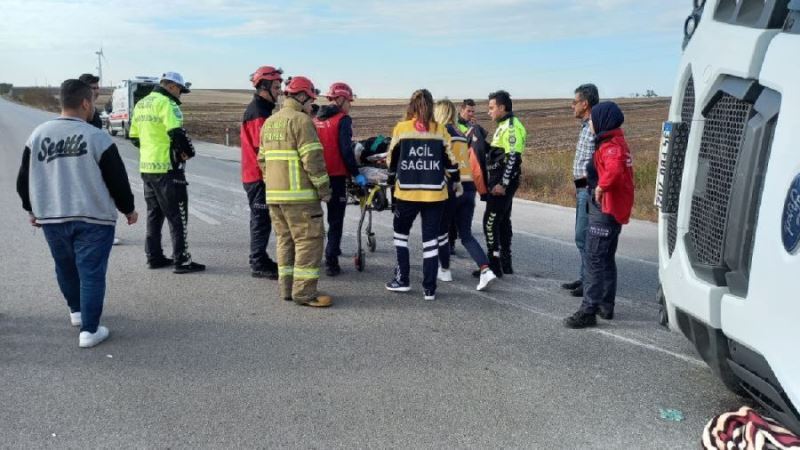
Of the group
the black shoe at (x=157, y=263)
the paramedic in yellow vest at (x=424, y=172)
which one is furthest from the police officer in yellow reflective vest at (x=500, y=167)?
the black shoe at (x=157, y=263)

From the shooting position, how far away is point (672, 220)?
3729 mm

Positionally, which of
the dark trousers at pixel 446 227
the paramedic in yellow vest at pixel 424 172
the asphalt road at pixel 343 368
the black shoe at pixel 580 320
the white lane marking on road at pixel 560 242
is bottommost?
the asphalt road at pixel 343 368

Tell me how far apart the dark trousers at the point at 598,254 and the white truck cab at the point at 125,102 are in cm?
2610

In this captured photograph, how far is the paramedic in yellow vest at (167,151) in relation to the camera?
6797 mm

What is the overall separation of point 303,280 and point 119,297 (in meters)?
1.76

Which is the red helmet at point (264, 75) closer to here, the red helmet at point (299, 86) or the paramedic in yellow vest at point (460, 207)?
the red helmet at point (299, 86)

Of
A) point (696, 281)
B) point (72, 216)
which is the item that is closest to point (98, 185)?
point (72, 216)

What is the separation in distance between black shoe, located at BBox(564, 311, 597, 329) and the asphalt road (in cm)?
10

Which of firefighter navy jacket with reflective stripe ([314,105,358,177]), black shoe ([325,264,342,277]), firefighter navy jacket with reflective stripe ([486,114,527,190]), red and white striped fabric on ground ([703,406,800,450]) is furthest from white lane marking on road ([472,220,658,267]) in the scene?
red and white striped fabric on ground ([703,406,800,450])

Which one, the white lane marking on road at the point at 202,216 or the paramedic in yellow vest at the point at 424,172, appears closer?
the paramedic in yellow vest at the point at 424,172

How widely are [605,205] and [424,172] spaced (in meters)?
1.66

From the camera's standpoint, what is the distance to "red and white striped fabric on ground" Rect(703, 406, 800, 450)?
9.62 ft

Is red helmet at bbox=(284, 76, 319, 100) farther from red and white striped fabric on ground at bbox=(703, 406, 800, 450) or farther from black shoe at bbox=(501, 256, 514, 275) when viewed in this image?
red and white striped fabric on ground at bbox=(703, 406, 800, 450)

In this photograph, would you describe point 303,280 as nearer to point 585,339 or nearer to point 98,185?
point 98,185
